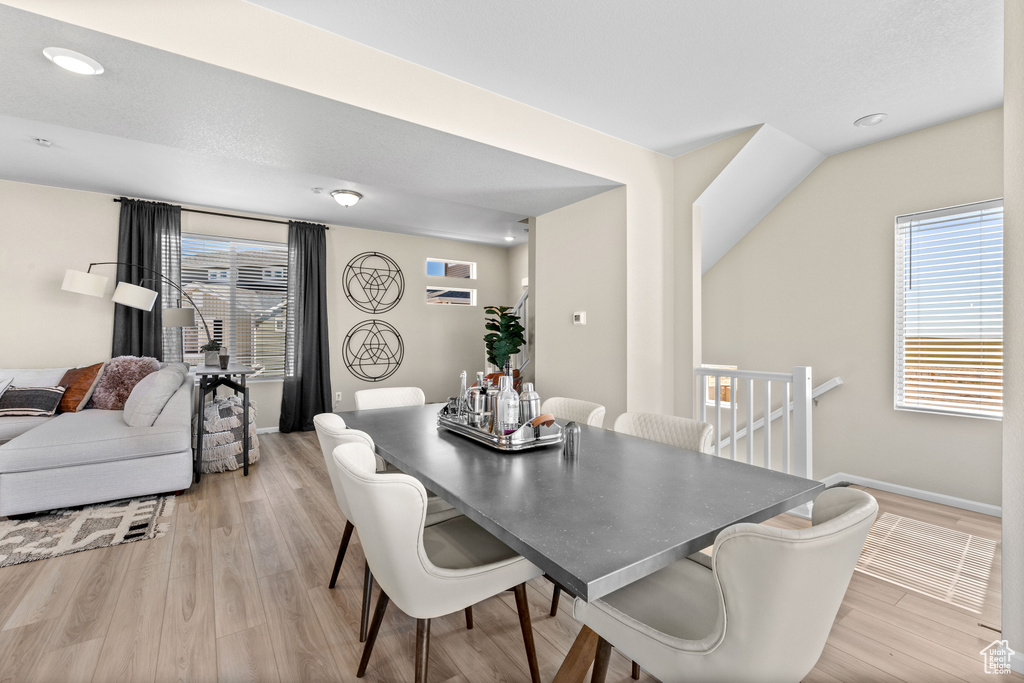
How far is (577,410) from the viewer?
8.13 ft

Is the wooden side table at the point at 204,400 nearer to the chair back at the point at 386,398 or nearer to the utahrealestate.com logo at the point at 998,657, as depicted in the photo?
the chair back at the point at 386,398

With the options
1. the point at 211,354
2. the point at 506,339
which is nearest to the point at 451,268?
the point at 506,339

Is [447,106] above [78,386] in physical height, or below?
above

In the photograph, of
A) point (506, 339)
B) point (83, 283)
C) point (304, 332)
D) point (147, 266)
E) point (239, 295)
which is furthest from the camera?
point (304, 332)

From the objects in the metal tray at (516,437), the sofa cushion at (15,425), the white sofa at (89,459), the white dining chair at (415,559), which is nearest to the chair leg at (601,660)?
the white dining chair at (415,559)

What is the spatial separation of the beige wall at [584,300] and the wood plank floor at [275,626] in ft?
5.60

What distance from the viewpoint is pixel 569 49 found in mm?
2176

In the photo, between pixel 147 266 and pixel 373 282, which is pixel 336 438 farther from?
pixel 373 282

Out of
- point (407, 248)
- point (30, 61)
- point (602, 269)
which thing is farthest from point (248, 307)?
point (602, 269)

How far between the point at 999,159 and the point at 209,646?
4944 mm

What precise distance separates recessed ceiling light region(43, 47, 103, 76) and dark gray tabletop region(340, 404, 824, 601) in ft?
6.28

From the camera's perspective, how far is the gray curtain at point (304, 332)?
5.27 m

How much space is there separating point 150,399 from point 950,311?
18.5 ft

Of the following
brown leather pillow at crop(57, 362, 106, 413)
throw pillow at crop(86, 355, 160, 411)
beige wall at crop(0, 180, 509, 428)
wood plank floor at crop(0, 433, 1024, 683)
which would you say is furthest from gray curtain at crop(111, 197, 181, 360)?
wood plank floor at crop(0, 433, 1024, 683)
